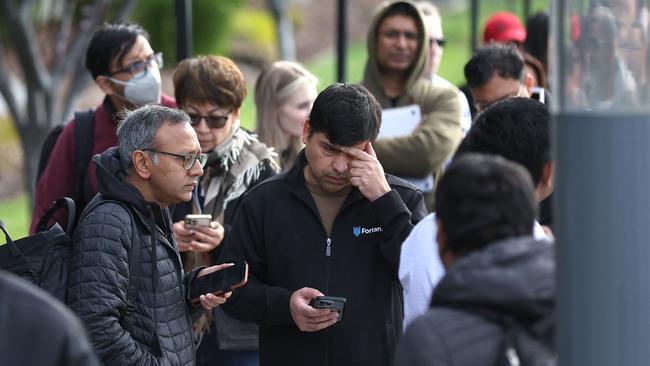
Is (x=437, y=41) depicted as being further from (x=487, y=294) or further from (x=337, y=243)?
(x=487, y=294)

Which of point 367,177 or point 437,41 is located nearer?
point 367,177

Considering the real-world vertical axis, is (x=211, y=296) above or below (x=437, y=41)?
below

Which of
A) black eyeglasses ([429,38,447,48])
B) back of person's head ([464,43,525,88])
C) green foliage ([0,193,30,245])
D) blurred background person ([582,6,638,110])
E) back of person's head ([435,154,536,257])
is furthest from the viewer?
green foliage ([0,193,30,245])

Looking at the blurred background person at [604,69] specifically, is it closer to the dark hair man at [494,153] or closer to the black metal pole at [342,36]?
the dark hair man at [494,153]

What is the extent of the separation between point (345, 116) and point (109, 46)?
6.88 feet

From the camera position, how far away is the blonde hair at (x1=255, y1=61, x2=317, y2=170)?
631 cm

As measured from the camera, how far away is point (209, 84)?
5.83 metres

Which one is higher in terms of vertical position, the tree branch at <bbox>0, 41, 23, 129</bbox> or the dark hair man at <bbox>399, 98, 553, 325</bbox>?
the dark hair man at <bbox>399, 98, 553, 325</bbox>

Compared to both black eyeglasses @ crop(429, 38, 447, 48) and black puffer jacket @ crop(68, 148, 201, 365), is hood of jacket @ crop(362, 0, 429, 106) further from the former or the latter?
black puffer jacket @ crop(68, 148, 201, 365)

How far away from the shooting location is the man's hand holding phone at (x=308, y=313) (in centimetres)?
441

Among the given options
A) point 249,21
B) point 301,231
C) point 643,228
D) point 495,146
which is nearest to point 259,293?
point 301,231

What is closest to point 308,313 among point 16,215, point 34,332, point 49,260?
point 49,260

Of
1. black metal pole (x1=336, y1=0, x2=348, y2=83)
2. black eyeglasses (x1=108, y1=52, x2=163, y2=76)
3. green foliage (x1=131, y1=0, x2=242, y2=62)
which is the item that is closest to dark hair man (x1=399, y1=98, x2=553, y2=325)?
black eyeglasses (x1=108, y1=52, x2=163, y2=76)

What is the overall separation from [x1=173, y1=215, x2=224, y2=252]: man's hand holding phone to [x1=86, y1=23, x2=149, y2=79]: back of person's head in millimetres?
1250
